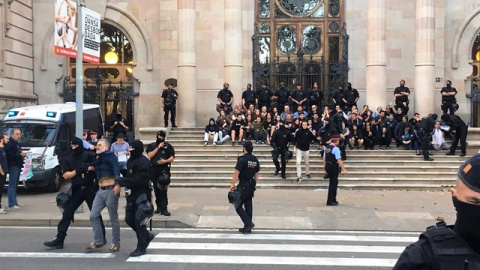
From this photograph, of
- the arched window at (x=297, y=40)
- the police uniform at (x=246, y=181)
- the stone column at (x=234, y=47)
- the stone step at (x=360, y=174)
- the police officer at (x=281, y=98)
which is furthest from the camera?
the arched window at (x=297, y=40)

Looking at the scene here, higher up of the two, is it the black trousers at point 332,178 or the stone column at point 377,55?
the stone column at point 377,55

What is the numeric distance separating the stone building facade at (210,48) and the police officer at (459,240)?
63.2 feet

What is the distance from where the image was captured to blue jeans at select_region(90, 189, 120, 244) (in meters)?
7.36

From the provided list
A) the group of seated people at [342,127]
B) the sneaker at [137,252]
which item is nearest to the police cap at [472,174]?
the sneaker at [137,252]

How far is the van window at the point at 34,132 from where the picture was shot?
538 inches

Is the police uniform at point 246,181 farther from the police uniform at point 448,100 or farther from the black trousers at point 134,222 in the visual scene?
the police uniform at point 448,100

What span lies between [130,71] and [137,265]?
17747 millimetres

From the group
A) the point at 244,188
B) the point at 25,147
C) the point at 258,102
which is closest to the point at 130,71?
the point at 258,102

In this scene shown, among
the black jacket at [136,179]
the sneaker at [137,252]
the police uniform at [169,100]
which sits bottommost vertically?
the sneaker at [137,252]

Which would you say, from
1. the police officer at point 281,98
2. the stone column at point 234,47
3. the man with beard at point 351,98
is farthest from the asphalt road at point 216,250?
the stone column at point 234,47

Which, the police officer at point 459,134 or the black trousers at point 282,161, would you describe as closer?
the black trousers at point 282,161

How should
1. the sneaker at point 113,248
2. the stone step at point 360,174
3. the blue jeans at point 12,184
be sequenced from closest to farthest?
the sneaker at point 113,248 → the blue jeans at point 12,184 → the stone step at point 360,174

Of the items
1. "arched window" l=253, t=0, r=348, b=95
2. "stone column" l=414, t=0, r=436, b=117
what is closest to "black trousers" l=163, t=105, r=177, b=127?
"arched window" l=253, t=0, r=348, b=95

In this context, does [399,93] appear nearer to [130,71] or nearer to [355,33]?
[355,33]
